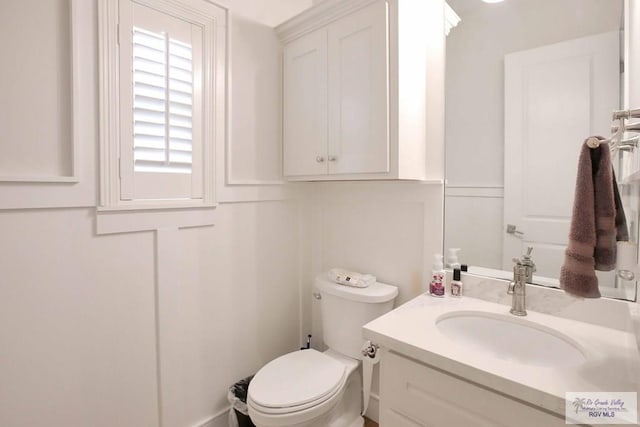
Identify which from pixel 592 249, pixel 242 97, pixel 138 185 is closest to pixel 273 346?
pixel 138 185

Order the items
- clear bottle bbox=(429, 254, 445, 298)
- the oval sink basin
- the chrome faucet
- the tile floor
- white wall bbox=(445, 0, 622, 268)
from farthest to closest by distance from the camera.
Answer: the tile floor
clear bottle bbox=(429, 254, 445, 298)
white wall bbox=(445, 0, 622, 268)
the chrome faucet
the oval sink basin

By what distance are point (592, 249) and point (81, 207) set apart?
159 centimetres

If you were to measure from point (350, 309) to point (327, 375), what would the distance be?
31cm

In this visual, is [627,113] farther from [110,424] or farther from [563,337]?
[110,424]

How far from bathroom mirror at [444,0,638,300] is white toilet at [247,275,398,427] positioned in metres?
0.50

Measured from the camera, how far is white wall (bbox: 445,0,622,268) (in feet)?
4.16

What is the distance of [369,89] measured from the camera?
138 cm

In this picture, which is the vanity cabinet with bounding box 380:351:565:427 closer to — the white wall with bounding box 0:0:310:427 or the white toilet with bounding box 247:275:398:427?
the white toilet with bounding box 247:275:398:427

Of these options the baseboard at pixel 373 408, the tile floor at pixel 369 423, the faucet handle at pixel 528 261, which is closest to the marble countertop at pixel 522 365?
the faucet handle at pixel 528 261

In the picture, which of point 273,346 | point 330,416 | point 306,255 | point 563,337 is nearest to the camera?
point 563,337

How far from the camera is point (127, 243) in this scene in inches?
51.7

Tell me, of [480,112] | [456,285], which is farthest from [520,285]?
[480,112]

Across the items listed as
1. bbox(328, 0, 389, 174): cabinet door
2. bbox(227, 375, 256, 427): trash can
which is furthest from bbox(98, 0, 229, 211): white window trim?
bbox(227, 375, 256, 427): trash can

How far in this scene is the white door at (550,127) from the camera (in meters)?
1.10
